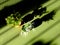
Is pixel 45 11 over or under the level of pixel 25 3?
under

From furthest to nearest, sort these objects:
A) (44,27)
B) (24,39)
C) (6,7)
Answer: (6,7)
(44,27)
(24,39)

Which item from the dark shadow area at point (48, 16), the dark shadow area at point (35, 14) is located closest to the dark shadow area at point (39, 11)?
the dark shadow area at point (35, 14)

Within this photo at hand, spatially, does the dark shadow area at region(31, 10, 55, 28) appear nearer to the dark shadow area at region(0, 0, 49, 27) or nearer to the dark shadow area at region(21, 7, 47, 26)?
the dark shadow area at region(21, 7, 47, 26)

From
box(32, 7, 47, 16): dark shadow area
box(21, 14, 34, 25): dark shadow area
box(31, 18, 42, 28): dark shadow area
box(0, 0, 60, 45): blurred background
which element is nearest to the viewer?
box(0, 0, 60, 45): blurred background

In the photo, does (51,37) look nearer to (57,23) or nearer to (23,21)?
(57,23)

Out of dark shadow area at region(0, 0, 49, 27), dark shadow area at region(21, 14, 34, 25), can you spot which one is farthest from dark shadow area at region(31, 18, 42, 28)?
dark shadow area at region(0, 0, 49, 27)

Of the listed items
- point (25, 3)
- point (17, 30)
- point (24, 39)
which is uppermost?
point (25, 3)

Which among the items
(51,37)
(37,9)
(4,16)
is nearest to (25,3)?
(37,9)

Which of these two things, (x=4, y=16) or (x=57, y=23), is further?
(x=4, y=16)
